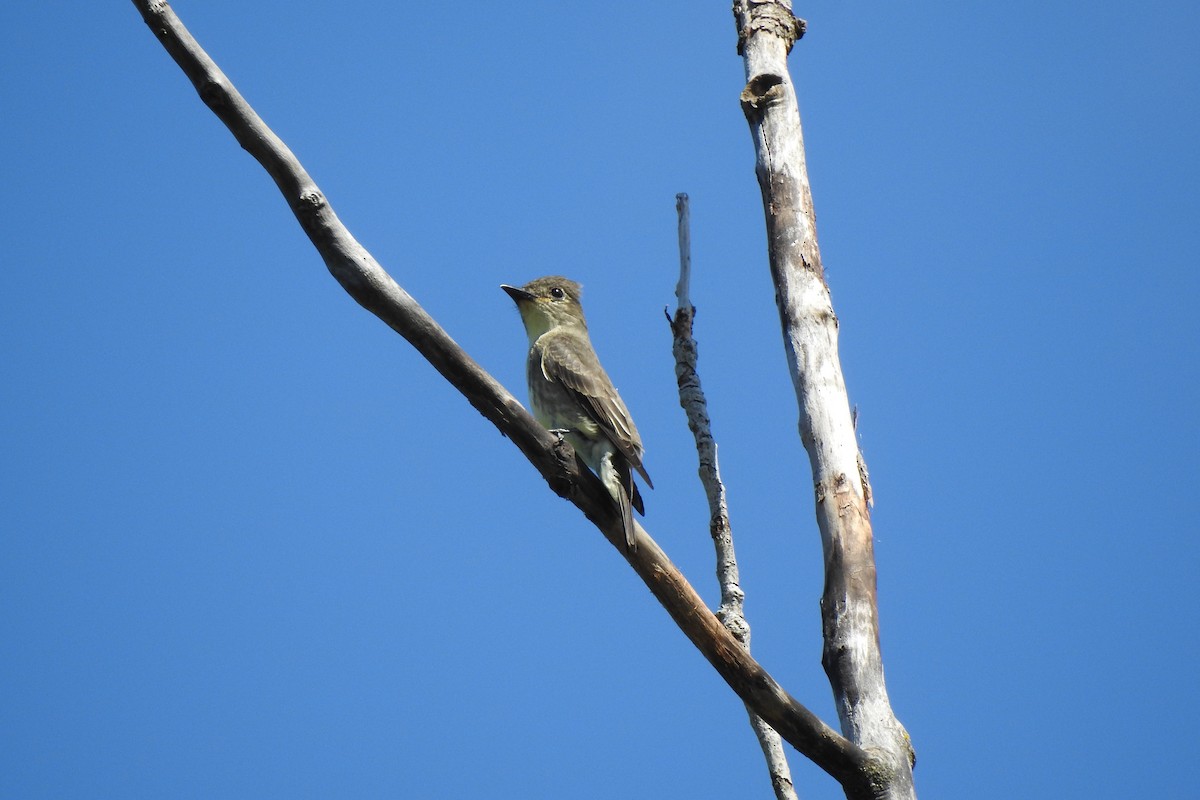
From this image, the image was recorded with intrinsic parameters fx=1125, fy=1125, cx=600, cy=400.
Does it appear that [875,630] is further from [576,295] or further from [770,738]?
[576,295]

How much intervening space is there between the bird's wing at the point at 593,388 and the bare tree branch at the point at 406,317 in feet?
4.72

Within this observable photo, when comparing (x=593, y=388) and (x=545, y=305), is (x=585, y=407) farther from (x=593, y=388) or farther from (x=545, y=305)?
(x=545, y=305)

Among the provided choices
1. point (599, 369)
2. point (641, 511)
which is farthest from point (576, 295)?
point (641, 511)

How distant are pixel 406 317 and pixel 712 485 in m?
2.24

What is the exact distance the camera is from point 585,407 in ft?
19.9

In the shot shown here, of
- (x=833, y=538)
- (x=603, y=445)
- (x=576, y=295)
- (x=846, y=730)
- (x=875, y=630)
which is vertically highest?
(x=576, y=295)

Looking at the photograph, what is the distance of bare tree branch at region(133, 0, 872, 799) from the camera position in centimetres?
409

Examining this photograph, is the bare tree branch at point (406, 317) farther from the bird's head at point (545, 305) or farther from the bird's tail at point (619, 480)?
the bird's head at point (545, 305)

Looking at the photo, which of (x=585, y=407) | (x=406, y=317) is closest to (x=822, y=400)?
→ (x=585, y=407)

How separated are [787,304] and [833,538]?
1136 mm

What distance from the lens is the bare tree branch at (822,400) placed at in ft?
14.1

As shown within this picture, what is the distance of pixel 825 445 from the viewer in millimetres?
4824

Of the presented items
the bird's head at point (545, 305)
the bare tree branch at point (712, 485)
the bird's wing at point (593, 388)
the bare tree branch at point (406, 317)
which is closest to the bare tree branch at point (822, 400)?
the bare tree branch at point (406, 317)

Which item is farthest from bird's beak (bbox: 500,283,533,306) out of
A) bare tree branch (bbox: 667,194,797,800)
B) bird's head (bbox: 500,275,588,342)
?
bare tree branch (bbox: 667,194,797,800)
